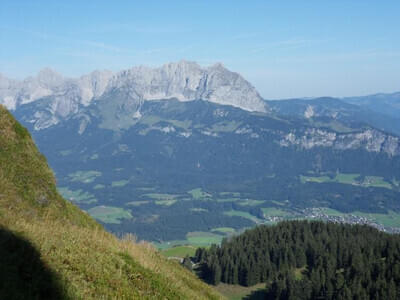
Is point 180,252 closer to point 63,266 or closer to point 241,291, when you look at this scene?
point 241,291

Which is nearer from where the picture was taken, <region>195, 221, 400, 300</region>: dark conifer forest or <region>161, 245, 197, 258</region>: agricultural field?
<region>195, 221, 400, 300</region>: dark conifer forest

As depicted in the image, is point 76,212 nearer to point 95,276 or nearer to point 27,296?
point 95,276

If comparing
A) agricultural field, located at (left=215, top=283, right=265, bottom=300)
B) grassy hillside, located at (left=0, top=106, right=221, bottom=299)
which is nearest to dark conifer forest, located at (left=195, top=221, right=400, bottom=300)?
agricultural field, located at (left=215, top=283, right=265, bottom=300)

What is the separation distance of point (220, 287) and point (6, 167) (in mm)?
102977

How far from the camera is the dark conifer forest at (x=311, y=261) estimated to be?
86688 millimetres

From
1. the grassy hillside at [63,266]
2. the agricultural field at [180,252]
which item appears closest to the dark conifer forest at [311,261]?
the agricultural field at [180,252]

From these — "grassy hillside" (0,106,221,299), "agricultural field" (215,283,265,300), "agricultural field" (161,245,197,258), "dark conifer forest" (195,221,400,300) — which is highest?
"grassy hillside" (0,106,221,299)

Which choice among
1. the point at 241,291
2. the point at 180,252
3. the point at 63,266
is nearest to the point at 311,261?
the point at 241,291

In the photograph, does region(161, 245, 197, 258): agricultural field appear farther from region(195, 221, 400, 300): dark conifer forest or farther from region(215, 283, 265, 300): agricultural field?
region(215, 283, 265, 300): agricultural field

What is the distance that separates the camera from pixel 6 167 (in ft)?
73.7

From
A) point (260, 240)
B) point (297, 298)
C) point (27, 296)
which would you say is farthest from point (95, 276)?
point (260, 240)

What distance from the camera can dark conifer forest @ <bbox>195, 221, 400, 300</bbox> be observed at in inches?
3413

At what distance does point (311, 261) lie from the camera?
4847 inches

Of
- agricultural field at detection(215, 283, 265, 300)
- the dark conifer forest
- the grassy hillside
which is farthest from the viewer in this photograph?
agricultural field at detection(215, 283, 265, 300)
